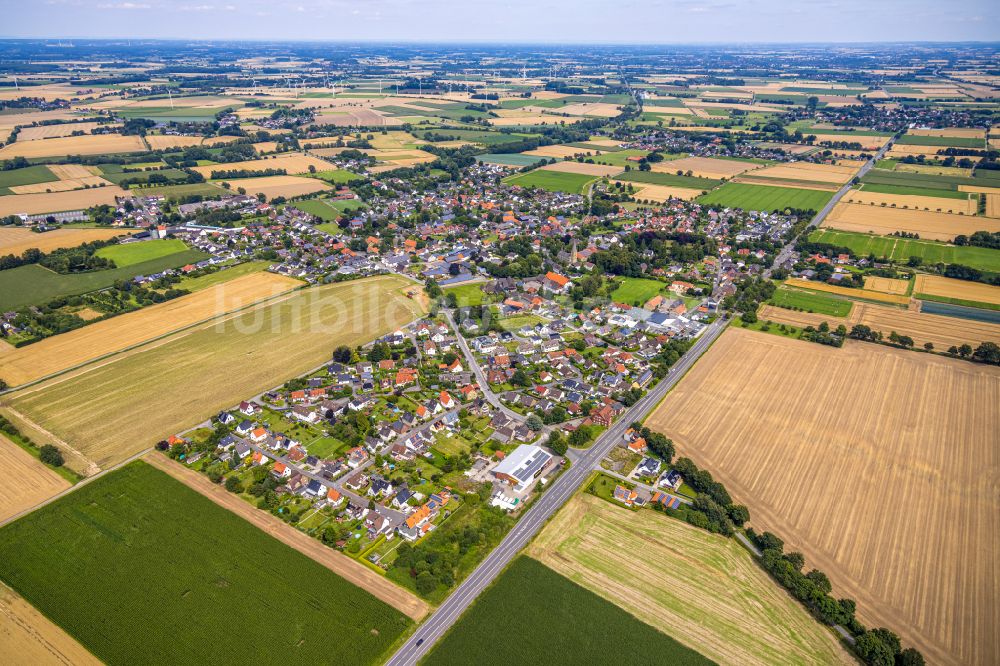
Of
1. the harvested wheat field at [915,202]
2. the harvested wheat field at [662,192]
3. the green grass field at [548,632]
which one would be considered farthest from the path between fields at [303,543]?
the harvested wheat field at [915,202]

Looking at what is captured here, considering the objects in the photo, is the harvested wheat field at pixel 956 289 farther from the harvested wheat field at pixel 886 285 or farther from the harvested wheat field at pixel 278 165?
the harvested wheat field at pixel 278 165

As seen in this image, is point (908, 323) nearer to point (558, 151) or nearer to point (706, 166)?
point (706, 166)

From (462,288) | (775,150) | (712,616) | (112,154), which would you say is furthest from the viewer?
(775,150)

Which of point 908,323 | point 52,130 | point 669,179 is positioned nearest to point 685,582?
point 908,323

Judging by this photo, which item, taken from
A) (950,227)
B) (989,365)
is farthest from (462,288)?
(950,227)

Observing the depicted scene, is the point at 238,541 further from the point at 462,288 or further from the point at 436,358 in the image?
the point at 462,288

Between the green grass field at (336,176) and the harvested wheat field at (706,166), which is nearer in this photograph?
the green grass field at (336,176)

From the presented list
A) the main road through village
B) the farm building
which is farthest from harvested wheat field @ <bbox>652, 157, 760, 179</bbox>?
the farm building
